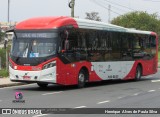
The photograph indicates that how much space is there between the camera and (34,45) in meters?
19.7

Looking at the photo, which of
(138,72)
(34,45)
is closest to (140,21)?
(138,72)

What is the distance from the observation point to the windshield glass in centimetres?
1945

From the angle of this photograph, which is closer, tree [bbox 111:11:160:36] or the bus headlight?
the bus headlight

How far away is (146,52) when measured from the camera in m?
28.3

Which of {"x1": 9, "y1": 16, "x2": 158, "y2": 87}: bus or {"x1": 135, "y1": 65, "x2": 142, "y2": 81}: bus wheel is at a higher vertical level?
{"x1": 9, "y1": 16, "x2": 158, "y2": 87}: bus

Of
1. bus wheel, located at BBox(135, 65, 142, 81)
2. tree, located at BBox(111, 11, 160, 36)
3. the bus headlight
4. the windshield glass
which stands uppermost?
tree, located at BBox(111, 11, 160, 36)

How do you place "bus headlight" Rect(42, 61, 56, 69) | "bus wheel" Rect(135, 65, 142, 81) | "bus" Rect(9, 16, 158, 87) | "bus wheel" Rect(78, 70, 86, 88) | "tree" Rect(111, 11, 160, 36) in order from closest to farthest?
"bus headlight" Rect(42, 61, 56, 69), "bus" Rect(9, 16, 158, 87), "bus wheel" Rect(78, 70, 86, 88), "bus wheel" Rect(135, 65, 142, 81), "tree" Rect(111, 11, 160, 36)

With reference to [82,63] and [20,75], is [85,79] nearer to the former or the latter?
[82,63]

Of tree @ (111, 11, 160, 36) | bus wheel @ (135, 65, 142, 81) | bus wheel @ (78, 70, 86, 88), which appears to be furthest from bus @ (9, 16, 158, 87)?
tree @ (111, 11, 160, 36)

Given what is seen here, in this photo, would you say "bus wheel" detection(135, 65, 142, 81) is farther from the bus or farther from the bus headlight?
the bus headlight

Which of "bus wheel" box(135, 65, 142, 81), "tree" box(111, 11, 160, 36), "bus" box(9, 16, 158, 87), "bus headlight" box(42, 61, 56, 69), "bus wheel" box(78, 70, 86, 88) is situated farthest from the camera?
"tree" box(111, 11, 160, 36)

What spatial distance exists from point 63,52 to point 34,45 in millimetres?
1259

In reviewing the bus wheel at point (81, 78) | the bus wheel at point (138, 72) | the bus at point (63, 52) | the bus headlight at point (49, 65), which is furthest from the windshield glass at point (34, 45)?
the bus wheel at point (138, 72)

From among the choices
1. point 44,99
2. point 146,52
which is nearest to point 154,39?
point 146,52
